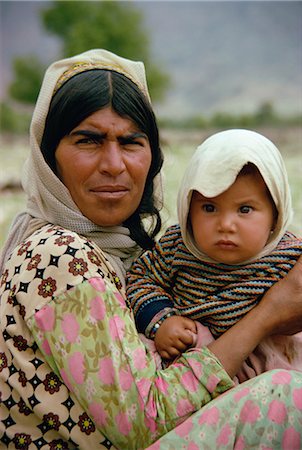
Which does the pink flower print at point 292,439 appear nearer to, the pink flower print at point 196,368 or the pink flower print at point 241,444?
the pink flower print at point 241,444

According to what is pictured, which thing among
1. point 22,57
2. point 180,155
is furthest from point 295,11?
point 180,155

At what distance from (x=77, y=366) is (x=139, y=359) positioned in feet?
0.63

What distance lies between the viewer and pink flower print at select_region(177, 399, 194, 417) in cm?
187

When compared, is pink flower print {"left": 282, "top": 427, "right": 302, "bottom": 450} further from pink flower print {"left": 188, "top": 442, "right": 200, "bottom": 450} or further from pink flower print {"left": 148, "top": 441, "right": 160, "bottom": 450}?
pink flower print {"left": 148, "top": 441, "right": 160, "bottom": 450}

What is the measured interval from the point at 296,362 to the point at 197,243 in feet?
1.83

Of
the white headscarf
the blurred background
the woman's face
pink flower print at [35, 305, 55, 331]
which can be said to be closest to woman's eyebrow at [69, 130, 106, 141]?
the woman's face

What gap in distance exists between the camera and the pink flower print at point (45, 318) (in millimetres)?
1887

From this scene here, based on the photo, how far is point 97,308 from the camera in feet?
6.18

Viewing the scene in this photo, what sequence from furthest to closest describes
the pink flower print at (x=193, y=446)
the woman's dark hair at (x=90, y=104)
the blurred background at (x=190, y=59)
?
the blurred background at (x=190, y=59) < the woman's dark hair at (x=90, y=104) < the pink flower print at (x=193, y=446)

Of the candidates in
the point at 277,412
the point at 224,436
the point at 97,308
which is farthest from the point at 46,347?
the point at 277,412

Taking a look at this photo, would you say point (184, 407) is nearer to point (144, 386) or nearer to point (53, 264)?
point (144, 386)

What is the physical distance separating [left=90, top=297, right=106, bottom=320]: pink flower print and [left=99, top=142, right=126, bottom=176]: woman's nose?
577 millimetres

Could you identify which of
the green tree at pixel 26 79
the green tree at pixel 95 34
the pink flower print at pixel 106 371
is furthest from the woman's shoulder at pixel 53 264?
the green tree at pixel 26 79

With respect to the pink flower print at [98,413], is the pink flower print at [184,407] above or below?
above
